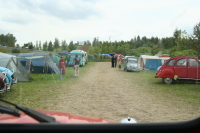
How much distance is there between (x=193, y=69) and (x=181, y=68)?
57 cm

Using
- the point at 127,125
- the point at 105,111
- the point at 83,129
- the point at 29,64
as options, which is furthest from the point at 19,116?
A: the point at 29,64

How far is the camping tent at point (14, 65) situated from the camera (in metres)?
12.1

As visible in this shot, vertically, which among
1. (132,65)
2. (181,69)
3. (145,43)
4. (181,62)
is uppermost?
(145,43)

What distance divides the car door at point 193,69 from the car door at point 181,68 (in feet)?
0.63

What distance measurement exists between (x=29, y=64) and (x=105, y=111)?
12.1 m

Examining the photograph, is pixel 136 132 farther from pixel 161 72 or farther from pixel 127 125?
pixel 161 72

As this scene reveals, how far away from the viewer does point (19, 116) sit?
1.38 m

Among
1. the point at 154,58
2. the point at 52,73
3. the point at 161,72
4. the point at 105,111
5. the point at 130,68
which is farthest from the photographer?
the point at 154,58

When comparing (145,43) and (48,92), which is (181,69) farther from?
(145,43)

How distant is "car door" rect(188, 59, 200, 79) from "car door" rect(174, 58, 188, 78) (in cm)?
19

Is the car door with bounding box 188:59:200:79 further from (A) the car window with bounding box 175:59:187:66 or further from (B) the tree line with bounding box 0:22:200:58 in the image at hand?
(B) the tree line with bounding box 0:22:200:58

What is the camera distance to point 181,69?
12.6m

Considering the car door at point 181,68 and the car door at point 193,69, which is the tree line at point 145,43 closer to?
the car door at point 193,69

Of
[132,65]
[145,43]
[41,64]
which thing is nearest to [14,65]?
[41,64]
